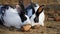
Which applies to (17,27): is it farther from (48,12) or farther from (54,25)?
(48,12)

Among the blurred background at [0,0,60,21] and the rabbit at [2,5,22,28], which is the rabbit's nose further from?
the blurred background at [0,0,60,21]

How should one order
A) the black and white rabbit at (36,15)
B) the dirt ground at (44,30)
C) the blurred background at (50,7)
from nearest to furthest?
1. the dirt ground at (44,30)
2. the black and white rabbit at (36,15)
3. the blurred background at (50,7)

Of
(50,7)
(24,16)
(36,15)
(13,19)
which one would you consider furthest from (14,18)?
(50,7)

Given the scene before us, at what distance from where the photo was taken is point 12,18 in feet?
10.5

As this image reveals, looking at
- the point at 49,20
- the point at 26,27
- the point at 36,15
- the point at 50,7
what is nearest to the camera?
the point at 26,27

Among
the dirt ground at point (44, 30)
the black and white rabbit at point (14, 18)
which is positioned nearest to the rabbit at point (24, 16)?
the black and white rabbit at point (14, 18)

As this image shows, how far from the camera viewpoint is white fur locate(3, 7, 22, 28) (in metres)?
3.18

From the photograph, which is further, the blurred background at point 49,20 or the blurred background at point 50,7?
the blurred background at point 50,7

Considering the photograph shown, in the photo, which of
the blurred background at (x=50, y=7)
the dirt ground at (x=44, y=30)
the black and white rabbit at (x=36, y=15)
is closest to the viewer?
the dirt ground at (x=44, y=30)

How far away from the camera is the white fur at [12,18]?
318 centimetres

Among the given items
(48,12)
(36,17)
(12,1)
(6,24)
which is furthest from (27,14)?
(12,1)

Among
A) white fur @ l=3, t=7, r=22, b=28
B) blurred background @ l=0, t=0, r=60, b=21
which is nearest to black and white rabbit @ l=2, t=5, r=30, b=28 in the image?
white fur @ l=3, t=7, r=22, b=28

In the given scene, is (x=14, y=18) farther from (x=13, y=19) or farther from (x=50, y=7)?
(x=50, y=7)

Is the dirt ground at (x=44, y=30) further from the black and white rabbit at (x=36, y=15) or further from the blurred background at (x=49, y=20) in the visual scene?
the black and white rabbit at (x=36, y=15)
